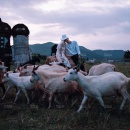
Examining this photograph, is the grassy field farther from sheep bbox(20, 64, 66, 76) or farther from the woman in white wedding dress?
the woman in white wedding dress

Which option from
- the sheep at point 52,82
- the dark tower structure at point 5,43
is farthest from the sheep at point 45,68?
the dark tower structure at point 5,43

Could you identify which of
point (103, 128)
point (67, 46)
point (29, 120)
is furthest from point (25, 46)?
point (103, 128)

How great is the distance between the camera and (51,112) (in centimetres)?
959

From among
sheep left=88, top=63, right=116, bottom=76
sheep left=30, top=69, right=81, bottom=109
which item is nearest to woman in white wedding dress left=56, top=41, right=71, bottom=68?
sheep left=88, top=63, right=116, bottom=76

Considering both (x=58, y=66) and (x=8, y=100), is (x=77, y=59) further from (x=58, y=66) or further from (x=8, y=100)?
(x=8, y=100)

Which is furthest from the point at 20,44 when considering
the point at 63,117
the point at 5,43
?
the point at 63,117

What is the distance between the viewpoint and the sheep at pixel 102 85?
9680 mm

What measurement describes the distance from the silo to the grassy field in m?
6.91

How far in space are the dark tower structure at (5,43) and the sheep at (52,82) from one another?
727 centimetres

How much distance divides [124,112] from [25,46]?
31.9 ft

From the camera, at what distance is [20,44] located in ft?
59.9

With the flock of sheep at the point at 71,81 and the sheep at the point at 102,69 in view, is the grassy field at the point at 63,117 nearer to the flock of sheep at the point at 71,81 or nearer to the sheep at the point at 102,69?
the flock of sheep at the point at 71,81

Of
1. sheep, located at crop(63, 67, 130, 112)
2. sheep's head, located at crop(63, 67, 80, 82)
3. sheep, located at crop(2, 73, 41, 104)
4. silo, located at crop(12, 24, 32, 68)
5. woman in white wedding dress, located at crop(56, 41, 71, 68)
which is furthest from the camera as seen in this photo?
silo, located at crop(12, 24, 32, 68)

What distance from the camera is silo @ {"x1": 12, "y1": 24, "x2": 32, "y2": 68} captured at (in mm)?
17938
